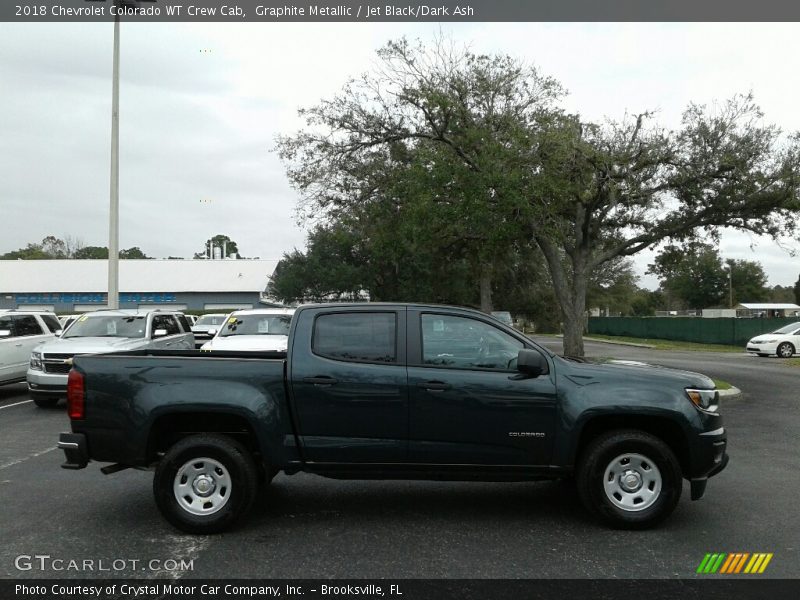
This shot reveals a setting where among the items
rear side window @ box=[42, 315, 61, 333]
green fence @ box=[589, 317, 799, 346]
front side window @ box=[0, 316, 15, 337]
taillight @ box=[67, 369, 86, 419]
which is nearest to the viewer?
taillight @ box=[67, 369, 86, 419]

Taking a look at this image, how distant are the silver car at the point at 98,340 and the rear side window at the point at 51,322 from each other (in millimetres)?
2327

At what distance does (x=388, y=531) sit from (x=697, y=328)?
39.9 meters

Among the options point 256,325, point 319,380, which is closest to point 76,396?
point 319,380

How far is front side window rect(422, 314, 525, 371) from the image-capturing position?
228 inches

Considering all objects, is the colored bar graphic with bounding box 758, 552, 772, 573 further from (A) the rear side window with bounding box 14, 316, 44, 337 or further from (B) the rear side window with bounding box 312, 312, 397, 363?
(A) the rear side window with bounding box 14, 316, 44, 337

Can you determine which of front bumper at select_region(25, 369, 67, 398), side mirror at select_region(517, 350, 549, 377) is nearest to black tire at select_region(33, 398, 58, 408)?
front bumper at select_region(25, 369, 67, 398)

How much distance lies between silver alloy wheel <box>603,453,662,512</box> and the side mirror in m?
0.95

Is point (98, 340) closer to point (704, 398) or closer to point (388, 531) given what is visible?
point (388, 531)

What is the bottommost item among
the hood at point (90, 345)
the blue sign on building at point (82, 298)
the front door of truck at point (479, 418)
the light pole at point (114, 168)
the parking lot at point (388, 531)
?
the parking lot at point (388, 531)

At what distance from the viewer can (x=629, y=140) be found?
61.7 feet

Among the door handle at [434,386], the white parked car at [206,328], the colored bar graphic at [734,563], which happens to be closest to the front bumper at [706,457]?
the colored bar graphic at [734,563]

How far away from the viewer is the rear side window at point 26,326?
1431 cm

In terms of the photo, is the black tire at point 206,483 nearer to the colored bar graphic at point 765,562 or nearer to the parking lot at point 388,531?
the parking lot at point 388,531

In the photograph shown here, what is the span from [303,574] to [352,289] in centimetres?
4258
